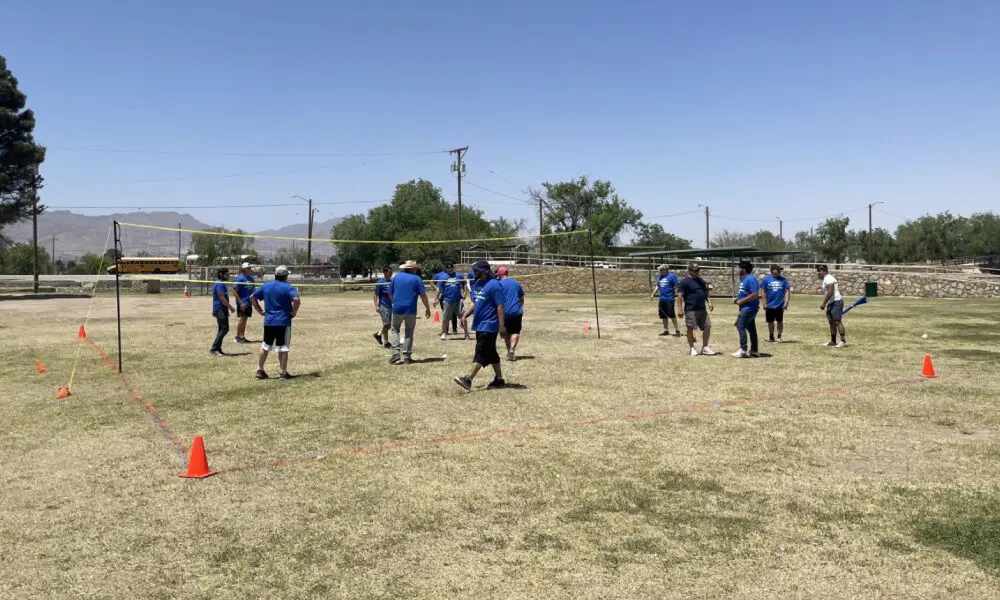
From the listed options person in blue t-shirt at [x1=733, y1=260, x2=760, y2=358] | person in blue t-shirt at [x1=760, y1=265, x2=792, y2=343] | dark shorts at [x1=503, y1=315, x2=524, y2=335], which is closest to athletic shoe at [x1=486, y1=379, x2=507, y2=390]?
dark shorts at [x1=503, y1=315, x2=524, y2=335]

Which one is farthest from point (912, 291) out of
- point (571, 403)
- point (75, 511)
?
point (75, 511)

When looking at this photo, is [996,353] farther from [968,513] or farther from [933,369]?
[968,513]

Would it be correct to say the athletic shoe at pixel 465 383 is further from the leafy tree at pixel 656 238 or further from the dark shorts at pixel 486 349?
the leafy tree at pixel 656 238

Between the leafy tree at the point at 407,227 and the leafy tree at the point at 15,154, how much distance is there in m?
24.3

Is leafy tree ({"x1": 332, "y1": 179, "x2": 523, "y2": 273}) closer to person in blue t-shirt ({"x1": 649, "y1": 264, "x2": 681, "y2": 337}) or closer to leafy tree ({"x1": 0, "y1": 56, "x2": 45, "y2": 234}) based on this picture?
leafy tree ({"x1": 0, "y1": 56, "x2": 45, "y2": 234})

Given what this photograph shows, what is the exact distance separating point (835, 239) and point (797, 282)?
4077cm

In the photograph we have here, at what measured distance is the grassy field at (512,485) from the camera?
167 inches

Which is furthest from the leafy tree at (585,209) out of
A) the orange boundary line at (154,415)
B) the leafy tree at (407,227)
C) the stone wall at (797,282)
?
the orange boundary line at (154,415)

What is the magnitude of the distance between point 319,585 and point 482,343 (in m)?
5.85

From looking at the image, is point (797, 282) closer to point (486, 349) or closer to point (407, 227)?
point (486, 349)

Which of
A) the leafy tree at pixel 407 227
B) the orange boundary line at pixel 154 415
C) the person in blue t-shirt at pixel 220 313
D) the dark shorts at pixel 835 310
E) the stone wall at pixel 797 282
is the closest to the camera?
the orange boundary line at pixel 154 415

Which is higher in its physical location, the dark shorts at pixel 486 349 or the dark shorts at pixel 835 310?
the dark shorts at pixel 835 310

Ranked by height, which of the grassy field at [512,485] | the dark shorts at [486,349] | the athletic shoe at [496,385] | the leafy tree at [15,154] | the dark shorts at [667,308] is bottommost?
the grassy field at [512,485]

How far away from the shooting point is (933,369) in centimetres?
1121
